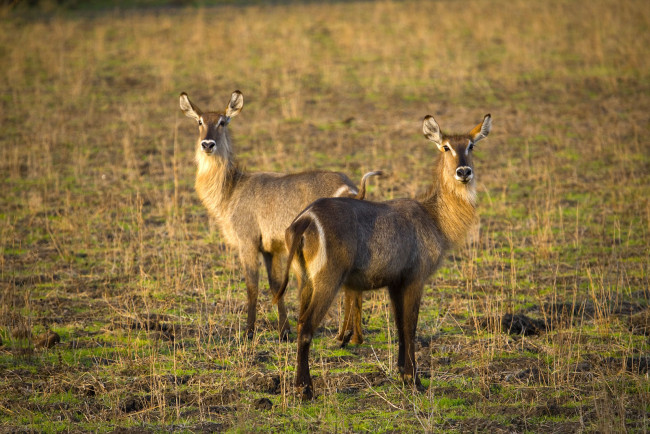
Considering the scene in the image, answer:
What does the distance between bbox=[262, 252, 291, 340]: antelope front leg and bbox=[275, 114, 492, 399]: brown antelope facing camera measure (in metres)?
1.23

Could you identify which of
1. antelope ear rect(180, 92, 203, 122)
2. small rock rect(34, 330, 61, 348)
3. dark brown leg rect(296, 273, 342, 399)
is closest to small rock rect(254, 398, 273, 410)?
dark brown leg rect(296, 273, 342, 399)

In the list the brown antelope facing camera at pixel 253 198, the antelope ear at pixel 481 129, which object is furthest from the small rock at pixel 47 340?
the antelope ear at pixel 481 129

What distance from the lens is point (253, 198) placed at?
7.78 meters

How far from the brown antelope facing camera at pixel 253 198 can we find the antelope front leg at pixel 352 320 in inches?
24.9

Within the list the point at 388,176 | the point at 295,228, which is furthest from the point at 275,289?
→ the point at 388,176

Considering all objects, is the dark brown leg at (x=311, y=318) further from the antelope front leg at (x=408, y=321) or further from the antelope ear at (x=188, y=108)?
the antelope ear at (x=188, y=108)

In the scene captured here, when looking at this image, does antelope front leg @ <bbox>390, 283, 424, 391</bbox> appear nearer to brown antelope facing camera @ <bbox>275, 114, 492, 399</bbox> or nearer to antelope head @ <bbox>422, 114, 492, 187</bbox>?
brown antelope facing camera @ <bbox>275, 114, 492, 399</bbox>

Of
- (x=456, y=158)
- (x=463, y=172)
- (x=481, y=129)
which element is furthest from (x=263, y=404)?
(x=481, y=129)

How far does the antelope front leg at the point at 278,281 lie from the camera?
7.26 m

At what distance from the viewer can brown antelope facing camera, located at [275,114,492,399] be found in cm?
563

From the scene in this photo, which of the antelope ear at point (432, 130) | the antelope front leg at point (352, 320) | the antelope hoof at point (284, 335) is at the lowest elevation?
the antelope hoof at point (284, 335)

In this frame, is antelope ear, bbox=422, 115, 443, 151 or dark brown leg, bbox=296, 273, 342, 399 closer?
dark brown leg, bbox=296, 273, 342, 399

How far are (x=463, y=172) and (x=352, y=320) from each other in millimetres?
1757

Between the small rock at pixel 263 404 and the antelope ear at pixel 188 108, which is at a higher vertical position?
the antelope ear at pixel 188 108
